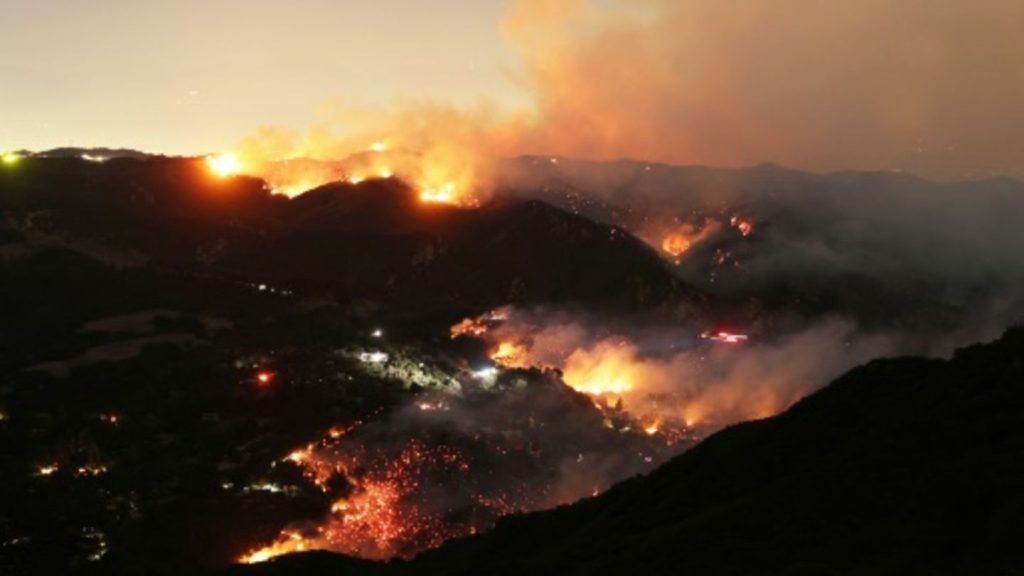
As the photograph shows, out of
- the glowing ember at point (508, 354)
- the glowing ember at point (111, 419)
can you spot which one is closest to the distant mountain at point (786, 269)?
the glowing ember at point (508, 354)

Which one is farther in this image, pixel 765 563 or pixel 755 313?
pixel 755 313

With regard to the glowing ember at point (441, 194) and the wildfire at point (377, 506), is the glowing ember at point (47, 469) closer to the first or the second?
the wildfire at point (377, 506)

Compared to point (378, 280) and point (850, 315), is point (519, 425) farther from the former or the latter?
point (850, 315)

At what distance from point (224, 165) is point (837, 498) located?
160517 mm

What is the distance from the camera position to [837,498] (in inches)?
1019

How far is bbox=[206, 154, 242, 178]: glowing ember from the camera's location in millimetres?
161000

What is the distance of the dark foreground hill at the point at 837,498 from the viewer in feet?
68.6

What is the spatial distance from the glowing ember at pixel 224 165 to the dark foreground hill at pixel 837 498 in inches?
5292

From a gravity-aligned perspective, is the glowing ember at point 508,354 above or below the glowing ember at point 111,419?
above

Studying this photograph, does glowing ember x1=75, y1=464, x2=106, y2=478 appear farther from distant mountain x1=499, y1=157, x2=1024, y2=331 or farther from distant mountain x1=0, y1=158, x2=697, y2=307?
distant mountain x1=499, y1=157, x2=1024, y2=331

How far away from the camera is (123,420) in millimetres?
61688

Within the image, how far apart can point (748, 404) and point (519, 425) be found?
38.2 m

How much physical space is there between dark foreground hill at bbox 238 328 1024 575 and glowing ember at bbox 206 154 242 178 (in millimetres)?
134421

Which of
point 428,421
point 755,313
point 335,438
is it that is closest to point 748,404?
point 755,313
